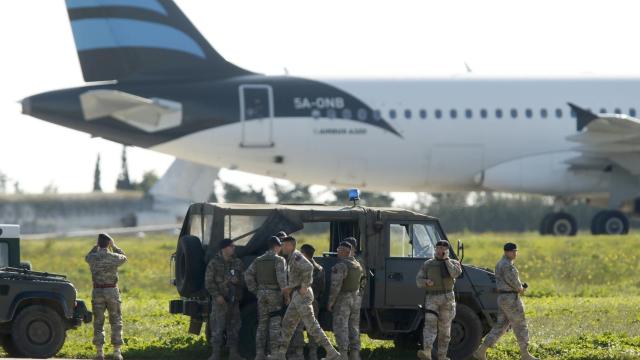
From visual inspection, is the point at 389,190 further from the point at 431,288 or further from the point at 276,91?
the point at 431,288

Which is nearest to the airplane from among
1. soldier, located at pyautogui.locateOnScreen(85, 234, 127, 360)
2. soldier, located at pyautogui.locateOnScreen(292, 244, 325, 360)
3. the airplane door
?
the airplane door

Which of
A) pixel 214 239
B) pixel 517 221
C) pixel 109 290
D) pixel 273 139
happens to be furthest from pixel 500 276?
pixel 517 221

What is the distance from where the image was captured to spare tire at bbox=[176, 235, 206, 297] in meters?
18.0

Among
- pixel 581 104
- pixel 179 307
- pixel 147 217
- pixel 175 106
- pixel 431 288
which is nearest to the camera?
pixel 431 288

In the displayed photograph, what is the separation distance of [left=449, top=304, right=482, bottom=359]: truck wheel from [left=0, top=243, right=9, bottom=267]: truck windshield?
6.18 m

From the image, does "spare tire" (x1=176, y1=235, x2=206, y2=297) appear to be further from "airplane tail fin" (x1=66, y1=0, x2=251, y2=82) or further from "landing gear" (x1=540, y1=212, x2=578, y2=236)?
"landing gear" (x1=540, y1=212, x2=578, y2=236)

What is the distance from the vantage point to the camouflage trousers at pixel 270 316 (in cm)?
Answer: 1697

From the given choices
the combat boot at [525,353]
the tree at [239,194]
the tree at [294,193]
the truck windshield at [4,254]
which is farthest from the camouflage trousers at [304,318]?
the tree at [294,193]

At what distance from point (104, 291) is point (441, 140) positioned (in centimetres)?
1917

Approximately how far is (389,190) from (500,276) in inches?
784

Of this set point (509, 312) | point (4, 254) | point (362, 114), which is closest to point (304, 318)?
point (509, 312)

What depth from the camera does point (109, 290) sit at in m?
17.9

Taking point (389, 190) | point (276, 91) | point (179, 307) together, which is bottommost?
point (179, 307)

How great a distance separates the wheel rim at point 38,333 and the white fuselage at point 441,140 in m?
16.8
